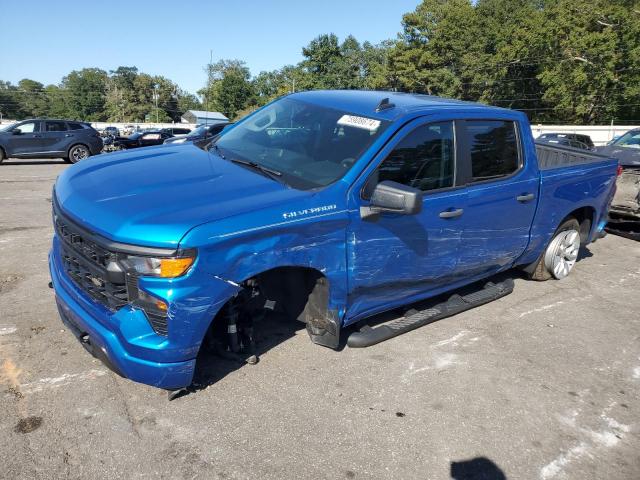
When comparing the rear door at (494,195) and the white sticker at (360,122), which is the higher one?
the white sticker at (360,122)

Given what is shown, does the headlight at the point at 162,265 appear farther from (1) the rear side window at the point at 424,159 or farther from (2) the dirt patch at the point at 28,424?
(1) the rear side window at the point at 424,159

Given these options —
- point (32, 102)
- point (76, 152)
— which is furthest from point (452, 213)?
point (32, 102)

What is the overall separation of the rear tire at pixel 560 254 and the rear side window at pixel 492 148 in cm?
144

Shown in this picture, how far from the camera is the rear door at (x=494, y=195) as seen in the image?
4.07 meters

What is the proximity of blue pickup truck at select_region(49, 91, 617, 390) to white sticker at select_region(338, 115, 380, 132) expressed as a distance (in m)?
0.02

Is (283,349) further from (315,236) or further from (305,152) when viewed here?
(305,152)

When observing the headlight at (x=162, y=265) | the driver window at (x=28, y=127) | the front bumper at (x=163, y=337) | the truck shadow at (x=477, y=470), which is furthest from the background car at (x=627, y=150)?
the driver window at (x=28, y=127)

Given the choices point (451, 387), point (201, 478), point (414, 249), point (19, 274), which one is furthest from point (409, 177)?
point (19, 274)

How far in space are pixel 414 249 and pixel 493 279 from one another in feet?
6.87

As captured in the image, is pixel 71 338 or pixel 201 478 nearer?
pixel 201 478

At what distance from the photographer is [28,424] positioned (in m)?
2.79

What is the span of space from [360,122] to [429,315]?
1.69 metres

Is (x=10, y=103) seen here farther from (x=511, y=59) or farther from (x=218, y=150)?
(x=218, y=150)

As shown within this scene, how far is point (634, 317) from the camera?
4938mm
